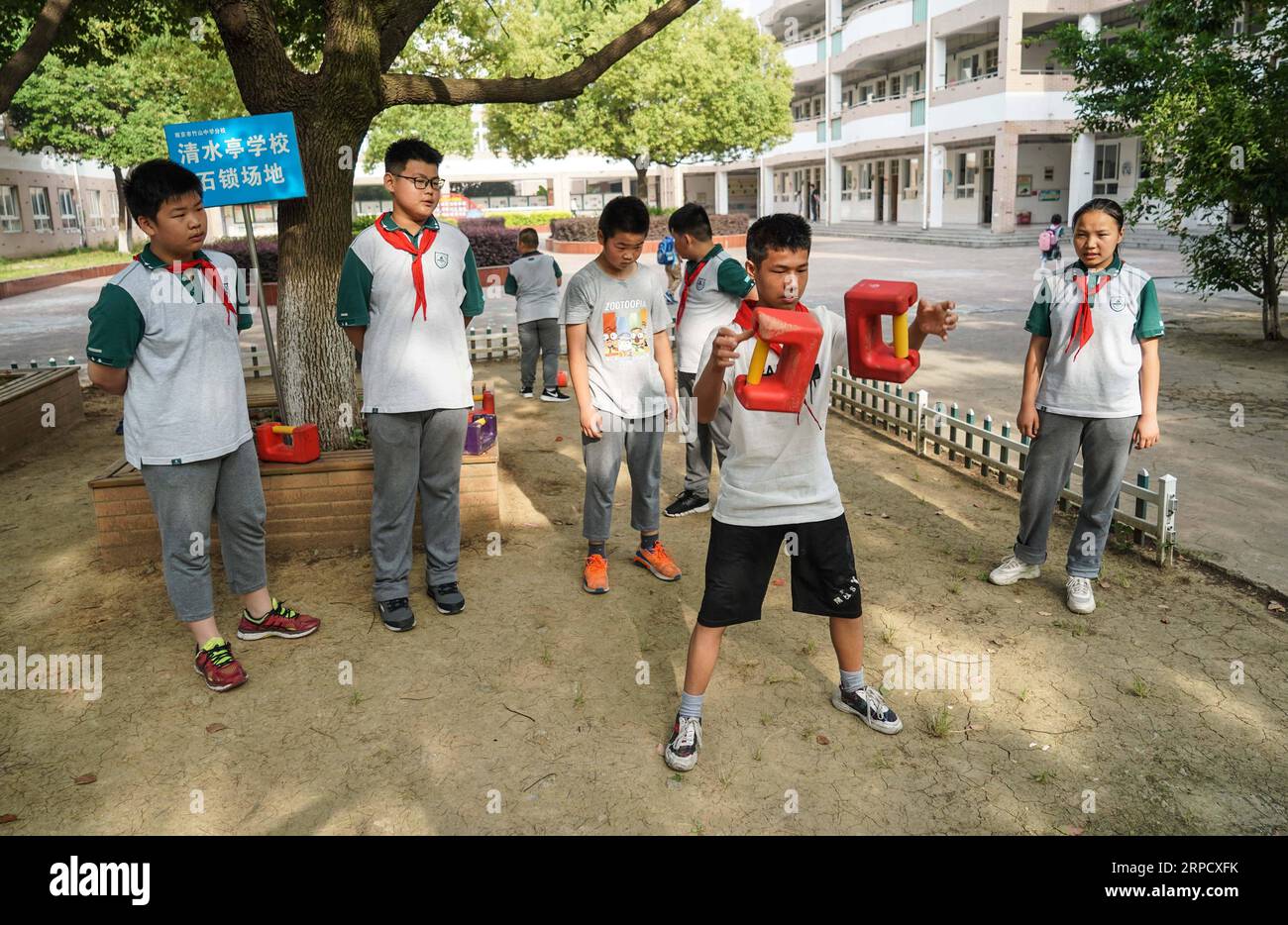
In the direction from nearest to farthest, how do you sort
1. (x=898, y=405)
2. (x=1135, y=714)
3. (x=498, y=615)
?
(x=1135, y=714), (x=498, y=615), (x=898, y=405)

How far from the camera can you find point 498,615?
14.2 feet

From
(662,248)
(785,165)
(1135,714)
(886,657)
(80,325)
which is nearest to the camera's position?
(1135,714)

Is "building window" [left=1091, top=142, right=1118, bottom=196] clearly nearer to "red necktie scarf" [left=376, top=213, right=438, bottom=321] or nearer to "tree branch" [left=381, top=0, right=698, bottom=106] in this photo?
"tree branch" [left=381, top=0, right=698, bottom=106]

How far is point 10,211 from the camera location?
32375 mm

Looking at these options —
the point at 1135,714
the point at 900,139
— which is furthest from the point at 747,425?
the point at 900,139

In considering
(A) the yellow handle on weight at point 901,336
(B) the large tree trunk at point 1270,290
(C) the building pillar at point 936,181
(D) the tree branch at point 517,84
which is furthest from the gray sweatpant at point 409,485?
(C) the building pillar at point 936,181

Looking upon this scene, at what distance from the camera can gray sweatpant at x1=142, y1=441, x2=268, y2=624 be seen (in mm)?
3490

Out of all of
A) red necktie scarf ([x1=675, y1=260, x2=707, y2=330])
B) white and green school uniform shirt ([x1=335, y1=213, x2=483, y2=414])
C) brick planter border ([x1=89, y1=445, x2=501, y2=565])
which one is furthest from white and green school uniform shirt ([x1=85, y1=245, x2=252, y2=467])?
red necktie scarf ([x1=675, y1=260, x2=707, y2=330])

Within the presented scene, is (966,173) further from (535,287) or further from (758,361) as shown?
(758,361)

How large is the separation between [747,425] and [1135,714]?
5.95ft

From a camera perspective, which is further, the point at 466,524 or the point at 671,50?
the point at 671,50

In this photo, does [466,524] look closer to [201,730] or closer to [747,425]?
[201,730]

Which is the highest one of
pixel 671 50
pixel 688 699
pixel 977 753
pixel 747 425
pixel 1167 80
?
pixel 671 50

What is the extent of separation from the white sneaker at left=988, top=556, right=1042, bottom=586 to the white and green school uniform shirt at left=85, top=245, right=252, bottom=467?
3433 millimetres
